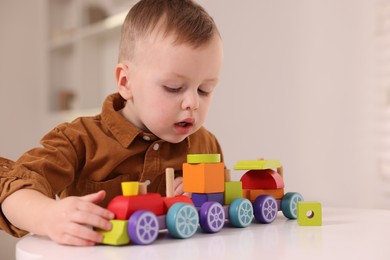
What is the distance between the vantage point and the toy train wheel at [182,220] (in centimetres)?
65

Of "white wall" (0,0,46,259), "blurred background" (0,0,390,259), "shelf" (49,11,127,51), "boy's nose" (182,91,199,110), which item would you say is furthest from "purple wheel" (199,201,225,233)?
"white wall" (0,0,46,259)

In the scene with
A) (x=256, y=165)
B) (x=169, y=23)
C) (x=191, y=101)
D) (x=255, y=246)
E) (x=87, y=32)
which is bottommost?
(x=255, y=246)

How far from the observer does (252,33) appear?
1.55m

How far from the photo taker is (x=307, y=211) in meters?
0.80

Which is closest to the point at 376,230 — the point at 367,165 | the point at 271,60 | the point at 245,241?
the point at 245,241

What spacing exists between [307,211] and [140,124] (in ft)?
1.31

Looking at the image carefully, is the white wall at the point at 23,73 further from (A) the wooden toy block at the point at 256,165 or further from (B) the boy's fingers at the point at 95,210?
(B) the boy's fingers at the point at 95,210

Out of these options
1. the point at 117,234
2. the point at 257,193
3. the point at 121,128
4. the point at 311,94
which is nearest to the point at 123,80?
the point at 121,128

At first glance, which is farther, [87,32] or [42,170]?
[87,32]

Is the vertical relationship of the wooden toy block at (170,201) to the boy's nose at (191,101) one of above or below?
below

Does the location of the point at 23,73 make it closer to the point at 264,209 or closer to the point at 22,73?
the point at 22,73

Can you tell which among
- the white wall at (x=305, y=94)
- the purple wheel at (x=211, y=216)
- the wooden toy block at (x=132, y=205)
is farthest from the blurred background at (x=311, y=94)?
the wooden toy block at (x=132, y=205)

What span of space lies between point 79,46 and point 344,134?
5.89 ft

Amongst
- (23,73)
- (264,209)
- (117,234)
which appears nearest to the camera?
(117,234)
